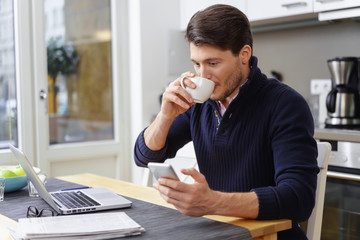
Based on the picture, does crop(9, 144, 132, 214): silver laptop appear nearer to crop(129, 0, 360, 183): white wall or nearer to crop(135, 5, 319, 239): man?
crop(135, 5, 319, 239): man

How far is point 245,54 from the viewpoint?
59.6 inches

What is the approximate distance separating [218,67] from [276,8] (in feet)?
5.42

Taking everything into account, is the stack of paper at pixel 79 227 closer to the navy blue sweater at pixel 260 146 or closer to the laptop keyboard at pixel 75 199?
the laptop keyboard at pixel 75 199

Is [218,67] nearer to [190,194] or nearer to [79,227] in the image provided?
[190,194]

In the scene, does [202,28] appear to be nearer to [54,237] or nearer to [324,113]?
[54,237]

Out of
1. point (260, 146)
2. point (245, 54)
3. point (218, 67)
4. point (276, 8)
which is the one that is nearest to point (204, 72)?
point (218, 67)

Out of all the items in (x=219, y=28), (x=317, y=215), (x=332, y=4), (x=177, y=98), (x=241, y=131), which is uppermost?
(x=332, y=4)

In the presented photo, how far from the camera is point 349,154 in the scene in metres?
2.36

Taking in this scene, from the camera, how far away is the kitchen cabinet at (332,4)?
255cm

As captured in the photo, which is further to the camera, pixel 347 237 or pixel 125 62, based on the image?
pixel 125 62

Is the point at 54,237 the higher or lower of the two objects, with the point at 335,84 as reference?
lower

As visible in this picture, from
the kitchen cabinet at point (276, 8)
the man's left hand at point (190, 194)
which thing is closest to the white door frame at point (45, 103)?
the kitchen cabinet at point (276, 8)

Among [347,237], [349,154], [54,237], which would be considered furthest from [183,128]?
[347,237]

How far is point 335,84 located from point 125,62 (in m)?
1.55
